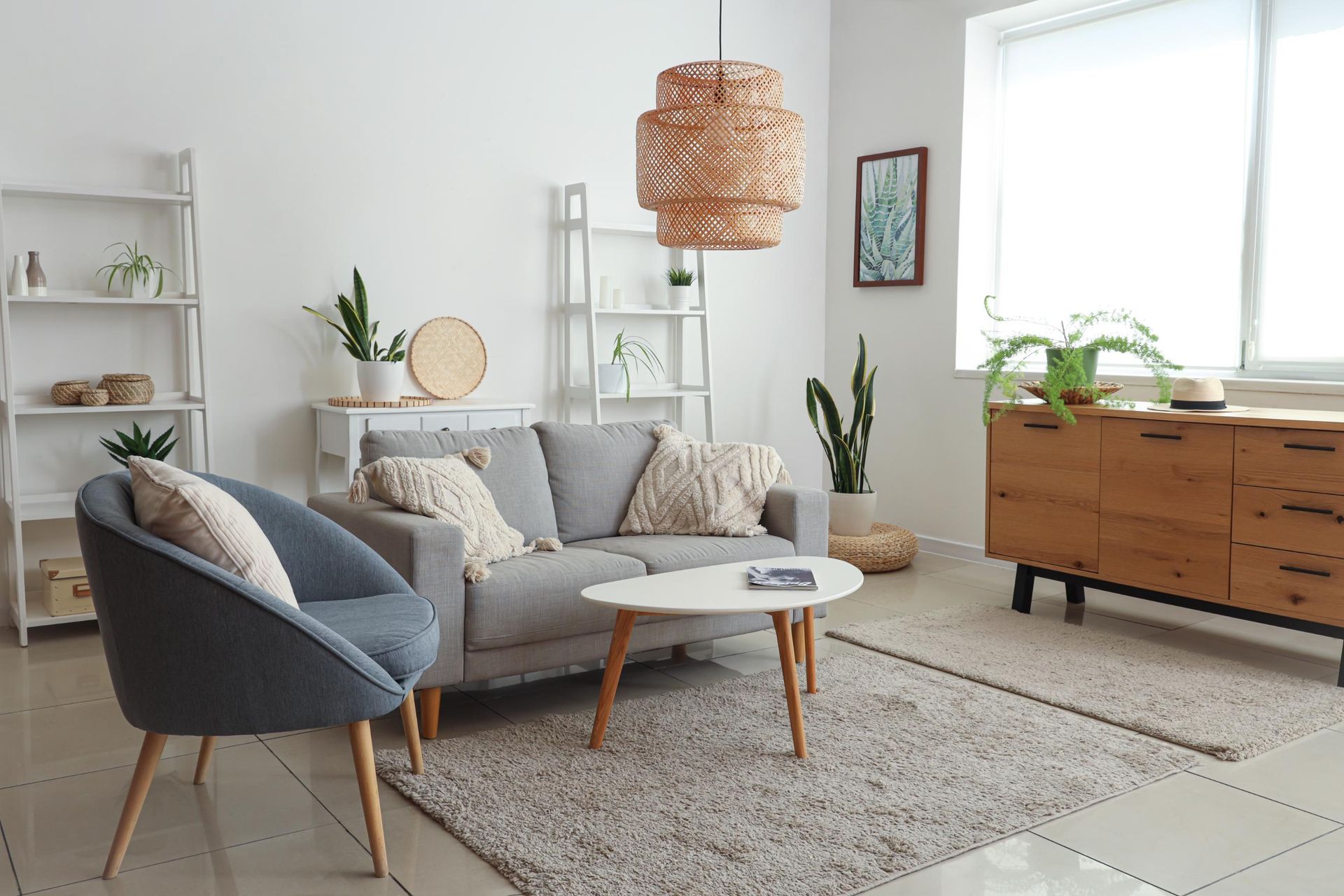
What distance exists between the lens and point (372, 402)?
4.25 meters

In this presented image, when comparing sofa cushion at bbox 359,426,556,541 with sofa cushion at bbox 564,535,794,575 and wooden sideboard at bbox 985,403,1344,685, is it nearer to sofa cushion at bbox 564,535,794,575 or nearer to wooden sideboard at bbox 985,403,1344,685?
sofa cushion at bbox 564,535,794,575

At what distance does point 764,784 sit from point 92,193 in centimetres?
300

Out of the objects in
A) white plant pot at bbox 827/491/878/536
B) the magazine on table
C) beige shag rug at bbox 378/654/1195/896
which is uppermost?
the magazine on table

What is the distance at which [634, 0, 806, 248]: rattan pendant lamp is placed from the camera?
9.88ft

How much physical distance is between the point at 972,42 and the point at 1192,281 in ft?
5.07

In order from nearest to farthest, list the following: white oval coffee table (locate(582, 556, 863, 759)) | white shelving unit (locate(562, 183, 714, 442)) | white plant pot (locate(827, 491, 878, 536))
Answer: white oval coffee table (locate(582, 556, 863, 759))
white shelving unit (locate(562, 183, 714, 442))
white plant pot (locate(827, 491, 878, 536))

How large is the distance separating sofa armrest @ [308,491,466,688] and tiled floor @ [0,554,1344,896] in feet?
0.67

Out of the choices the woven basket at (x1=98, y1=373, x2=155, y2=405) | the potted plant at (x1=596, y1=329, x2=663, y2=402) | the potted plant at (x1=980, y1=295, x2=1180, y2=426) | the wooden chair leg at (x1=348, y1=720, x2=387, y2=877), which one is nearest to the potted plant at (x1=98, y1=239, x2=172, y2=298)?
the woven basket at (x1=98, y1=373, x2=155, y2=405)

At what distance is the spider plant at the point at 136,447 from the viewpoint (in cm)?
382

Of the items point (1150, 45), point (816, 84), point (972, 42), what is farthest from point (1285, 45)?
point (816, 84)

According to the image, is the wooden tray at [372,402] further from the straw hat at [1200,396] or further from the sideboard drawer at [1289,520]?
the sideboard drawer at [1289,520]

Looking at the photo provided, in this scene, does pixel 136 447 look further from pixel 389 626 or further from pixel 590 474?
pixel 389 626

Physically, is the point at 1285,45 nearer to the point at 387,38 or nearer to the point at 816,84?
the point at 816,84

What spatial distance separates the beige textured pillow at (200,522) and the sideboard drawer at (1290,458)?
9.65ft
